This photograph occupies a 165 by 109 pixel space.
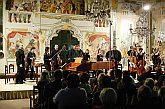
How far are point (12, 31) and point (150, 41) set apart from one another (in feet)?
31.0

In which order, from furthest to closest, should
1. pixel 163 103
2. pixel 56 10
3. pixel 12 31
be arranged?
pixel 56 10 < pixel 12 31 < pixel 163 103

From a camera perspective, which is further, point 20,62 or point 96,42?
point 96,42

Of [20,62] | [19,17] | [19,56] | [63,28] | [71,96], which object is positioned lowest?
[71,96]

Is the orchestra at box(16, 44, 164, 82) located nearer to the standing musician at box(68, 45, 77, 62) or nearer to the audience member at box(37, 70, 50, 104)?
the standing musician at box(68, 45, 77, 62)

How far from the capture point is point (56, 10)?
16281 millimetres

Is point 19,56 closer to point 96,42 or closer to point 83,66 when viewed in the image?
point 83,66

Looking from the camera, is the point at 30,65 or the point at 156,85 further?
the point at 30,65

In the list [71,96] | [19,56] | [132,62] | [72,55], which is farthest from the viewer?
[132,62]

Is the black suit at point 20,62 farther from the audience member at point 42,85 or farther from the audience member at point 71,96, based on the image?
the audience member at point 71,96

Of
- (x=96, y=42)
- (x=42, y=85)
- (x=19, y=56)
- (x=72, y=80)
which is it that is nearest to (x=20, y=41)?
(x=19, y=56)

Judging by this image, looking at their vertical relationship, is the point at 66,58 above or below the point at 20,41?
below

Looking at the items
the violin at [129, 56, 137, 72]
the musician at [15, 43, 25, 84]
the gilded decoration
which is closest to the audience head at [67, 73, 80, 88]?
the musician at [15, 43, 25, 84]

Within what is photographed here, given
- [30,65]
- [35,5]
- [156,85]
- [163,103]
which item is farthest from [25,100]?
[35,5]

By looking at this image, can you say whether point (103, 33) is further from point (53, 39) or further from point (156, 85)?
point (156, 85)
